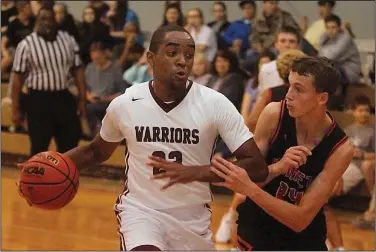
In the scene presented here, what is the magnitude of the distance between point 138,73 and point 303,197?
658 centimetres

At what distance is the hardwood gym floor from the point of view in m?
7.46

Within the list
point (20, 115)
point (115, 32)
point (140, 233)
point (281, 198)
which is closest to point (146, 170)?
point (140, 233)

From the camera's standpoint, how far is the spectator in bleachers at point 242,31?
10.6 m

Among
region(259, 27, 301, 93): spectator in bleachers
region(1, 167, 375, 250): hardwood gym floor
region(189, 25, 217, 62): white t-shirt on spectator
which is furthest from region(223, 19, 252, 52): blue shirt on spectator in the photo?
region(259, 27, 301, 93): spectator in bleachers

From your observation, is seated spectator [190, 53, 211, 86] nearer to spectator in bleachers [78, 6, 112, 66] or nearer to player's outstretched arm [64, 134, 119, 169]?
spectator in bleachers [78, 6, 112, 66]

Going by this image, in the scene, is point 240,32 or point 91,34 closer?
point 240,32

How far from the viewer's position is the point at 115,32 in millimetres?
12227

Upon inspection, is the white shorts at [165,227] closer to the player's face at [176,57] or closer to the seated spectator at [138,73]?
the player's face at [176,57]

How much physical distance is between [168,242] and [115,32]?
8.29 meters

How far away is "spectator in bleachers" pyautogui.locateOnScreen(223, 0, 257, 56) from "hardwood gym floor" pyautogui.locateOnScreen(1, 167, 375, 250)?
2.10 meters

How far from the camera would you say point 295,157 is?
408cm

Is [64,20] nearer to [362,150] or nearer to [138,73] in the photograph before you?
[138,73]

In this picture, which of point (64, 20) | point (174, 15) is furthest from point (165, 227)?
point (64, 20)

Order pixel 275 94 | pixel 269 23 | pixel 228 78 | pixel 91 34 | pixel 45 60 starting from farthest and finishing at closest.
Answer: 1. pixel 91 34
2. pixel 269 23
3. pixel 228 78
4. pixel 45 60
5. pixel 275 94
